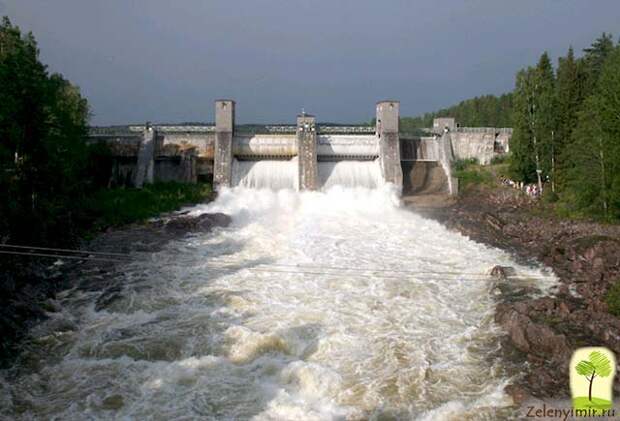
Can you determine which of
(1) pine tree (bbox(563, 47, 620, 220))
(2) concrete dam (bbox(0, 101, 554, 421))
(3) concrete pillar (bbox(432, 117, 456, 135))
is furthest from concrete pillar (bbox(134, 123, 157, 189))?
(1) pine tree (bbox(563, 47, 620, 220))

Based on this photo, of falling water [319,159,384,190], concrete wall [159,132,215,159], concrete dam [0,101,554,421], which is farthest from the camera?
concrete wall [159,132,215,159]

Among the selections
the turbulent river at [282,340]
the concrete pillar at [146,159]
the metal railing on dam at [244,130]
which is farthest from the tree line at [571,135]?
the concrete pillar at [146,159]

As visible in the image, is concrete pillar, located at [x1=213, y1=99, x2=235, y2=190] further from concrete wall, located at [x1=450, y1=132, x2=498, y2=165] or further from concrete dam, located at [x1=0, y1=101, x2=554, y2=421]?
concrete wall, located at [x1=450, y1=132, x2=498, y2=165]

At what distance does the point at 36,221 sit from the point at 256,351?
1147 centimetres

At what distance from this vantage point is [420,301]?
1539cm

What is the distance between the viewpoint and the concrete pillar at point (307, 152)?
30828 mm

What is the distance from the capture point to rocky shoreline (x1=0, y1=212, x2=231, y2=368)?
44.0 ft

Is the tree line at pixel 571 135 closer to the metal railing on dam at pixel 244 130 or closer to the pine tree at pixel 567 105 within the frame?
the pine tree at pixel 567 105

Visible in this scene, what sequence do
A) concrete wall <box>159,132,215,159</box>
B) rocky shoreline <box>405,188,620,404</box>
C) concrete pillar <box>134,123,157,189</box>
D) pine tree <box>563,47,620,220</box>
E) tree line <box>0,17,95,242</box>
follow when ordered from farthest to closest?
concrete wall <box>159,132,215,159</box> → concrete pillar <box>134,123,157,189</box> → pine tree <box>563,47,620,220</box> → tree line <box>0,17,95,242</box> → rocky shoreline <box>405,188,620,404</box>

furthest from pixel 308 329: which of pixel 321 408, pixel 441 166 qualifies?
pixel 441 166

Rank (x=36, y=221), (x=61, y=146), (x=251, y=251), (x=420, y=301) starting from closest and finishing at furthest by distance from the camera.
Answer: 1. (x=420, y=301)
2. (x=36, y=221)
3. (x=251, y=251)
4. (x=61, y=146)

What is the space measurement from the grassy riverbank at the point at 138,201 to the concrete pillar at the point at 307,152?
5728 mm

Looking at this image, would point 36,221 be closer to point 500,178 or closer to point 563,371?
point 563,371

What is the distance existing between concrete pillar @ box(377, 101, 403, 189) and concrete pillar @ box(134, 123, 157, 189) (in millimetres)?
14632
